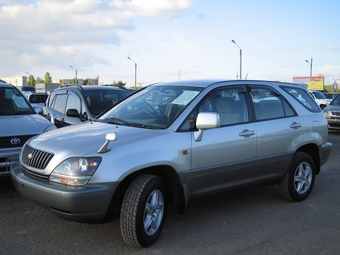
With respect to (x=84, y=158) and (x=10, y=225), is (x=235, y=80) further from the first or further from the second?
(x=10, y=225)

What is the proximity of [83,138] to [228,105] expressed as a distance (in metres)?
1.91

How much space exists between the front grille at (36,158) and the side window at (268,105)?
2.74m

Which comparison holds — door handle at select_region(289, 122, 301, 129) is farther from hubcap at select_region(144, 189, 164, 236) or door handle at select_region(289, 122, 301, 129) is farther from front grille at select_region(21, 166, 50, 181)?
front grille at select_region(21, 166, 50, 181)

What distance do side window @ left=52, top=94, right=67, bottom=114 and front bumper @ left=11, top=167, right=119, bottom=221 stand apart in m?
5.33

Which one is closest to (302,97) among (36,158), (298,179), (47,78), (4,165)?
(298,179)

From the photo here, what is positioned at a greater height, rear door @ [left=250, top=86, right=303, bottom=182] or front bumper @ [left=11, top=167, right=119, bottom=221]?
rear door @ [left=250, top=86, right=303, bottom=182]

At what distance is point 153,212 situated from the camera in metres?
4.11

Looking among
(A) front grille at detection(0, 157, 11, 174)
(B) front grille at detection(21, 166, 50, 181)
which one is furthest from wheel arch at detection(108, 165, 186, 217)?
(A) front grille at detection(0, 157, 11, 174)

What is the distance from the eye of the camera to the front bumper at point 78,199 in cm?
365

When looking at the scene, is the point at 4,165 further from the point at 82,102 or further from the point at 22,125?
the point at 82,102

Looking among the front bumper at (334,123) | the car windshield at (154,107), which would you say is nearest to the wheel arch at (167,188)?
the car windshield at (154,107)

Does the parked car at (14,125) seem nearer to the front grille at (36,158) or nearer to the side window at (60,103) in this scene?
the front grille at (36,158)

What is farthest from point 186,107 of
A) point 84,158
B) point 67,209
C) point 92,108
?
point 92,108

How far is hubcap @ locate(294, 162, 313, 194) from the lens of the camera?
5781mm
